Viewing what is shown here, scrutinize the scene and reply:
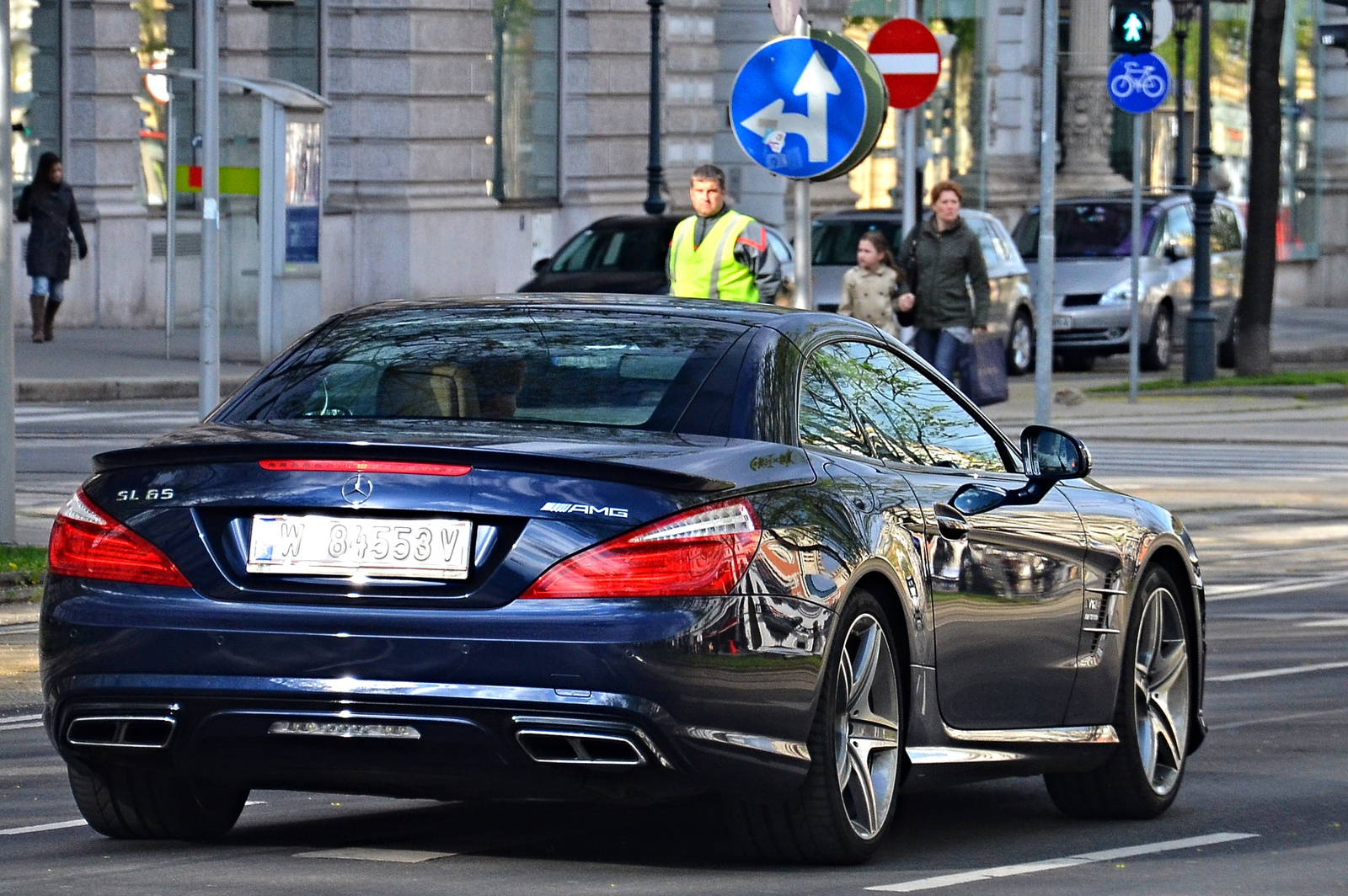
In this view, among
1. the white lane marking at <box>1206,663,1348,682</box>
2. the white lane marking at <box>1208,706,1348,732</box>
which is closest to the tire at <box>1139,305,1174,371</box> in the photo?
the white lane marking at <box>1206,663,1348,682</box>

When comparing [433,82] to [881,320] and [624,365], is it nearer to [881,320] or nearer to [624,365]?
[881,320]

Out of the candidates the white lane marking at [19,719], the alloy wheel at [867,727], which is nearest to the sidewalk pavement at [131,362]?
the white lane marking at [19,719]

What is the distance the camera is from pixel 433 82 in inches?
1377

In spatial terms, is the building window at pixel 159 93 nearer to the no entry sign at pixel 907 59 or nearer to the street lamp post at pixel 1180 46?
the street lamp post at pixel 1180 46

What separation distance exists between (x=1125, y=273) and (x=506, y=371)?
24698 millimetres

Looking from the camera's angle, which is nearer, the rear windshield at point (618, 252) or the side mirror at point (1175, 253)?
the rear windshield at point (618, 252)

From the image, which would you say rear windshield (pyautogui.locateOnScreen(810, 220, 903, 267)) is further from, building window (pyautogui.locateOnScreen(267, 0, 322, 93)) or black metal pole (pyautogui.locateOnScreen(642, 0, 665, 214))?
building window (pyautogui.locateOnScreen(267, 0, 322, 93))

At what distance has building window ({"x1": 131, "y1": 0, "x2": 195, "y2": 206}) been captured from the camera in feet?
107

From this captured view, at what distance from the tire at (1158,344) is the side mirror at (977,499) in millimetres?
24985

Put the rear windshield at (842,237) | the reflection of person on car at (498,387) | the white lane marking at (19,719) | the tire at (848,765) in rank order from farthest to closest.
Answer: the rear windshield at (842,237) < the white lane marking at (19,719) < the reflection of person on car at (498,387) < the tire at (848,765)

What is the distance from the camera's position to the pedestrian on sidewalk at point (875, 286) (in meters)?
18.5

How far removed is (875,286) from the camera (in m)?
18.6

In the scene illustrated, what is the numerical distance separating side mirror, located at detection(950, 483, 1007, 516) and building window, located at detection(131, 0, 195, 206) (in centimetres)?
2583

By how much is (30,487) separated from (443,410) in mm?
10869
